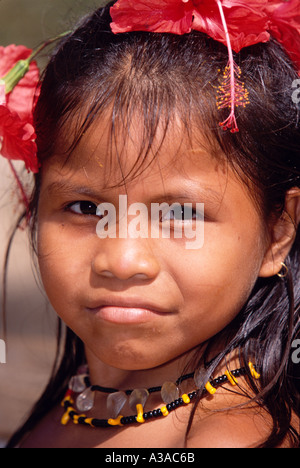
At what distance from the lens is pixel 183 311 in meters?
1.50

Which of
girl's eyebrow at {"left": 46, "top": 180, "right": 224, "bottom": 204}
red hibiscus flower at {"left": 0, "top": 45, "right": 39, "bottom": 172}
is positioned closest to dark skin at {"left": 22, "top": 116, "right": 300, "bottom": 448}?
girl's eyebrow at {"left": 46, "top": 180, "right": 224, "bottom": 204}

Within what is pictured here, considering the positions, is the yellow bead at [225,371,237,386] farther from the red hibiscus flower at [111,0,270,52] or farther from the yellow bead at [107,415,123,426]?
the red hibiscus flower at [111,0,270,52]

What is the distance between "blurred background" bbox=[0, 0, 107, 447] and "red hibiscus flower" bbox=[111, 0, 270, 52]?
0.35 metres

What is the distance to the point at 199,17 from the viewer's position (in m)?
1.50

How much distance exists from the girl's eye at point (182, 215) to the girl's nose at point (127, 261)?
8 centimetres

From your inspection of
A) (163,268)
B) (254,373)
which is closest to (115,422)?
(254,373)

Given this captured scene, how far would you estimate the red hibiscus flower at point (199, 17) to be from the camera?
148 cm

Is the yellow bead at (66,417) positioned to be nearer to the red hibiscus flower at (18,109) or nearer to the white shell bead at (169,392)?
the white shell bead at (169,392)

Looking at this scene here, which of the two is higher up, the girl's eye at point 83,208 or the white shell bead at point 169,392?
the girl's eye at point 83,208

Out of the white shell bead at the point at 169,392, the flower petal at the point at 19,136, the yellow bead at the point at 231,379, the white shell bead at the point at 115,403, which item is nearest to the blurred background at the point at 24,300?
the flower petal at the point at 19,136

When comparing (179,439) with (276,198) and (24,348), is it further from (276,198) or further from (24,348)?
(24,348)

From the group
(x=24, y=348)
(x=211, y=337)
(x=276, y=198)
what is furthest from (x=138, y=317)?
A: (x=24, y=348)

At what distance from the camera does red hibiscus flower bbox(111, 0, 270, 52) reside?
1480 millimetres

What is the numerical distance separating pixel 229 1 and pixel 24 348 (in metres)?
2.16
